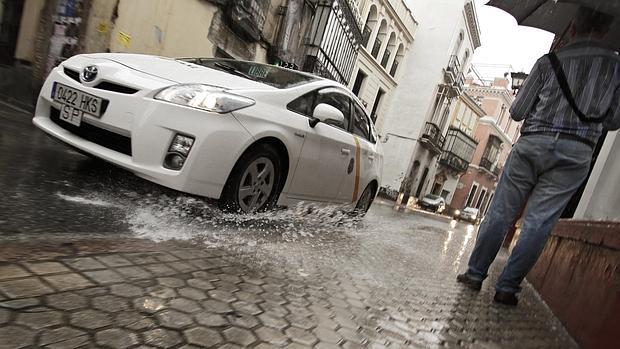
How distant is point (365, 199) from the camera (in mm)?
5719

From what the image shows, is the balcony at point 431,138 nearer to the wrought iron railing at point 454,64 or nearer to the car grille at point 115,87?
the wrought iron railing at point 454,64

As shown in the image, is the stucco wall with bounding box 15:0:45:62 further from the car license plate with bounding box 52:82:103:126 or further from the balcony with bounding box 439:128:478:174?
the balcony with bounding box 439:128:478:174

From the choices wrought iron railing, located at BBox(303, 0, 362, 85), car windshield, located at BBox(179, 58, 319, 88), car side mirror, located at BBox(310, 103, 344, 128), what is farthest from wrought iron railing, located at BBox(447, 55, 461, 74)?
car side mirror, located at BBox(310, 103, 344, 128)

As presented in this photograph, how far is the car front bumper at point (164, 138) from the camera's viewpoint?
2777 millimetres

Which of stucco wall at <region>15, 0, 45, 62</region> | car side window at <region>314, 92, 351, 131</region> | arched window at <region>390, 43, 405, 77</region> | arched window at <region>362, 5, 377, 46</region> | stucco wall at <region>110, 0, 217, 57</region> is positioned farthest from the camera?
arched window at <region>390, 43, 405, 77</region>

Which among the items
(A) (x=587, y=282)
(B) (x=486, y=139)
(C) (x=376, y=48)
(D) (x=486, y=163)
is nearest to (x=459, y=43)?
(C) (x=376, y=48)

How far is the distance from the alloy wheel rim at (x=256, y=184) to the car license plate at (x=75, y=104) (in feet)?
3.68

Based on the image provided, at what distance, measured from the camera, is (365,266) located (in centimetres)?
309

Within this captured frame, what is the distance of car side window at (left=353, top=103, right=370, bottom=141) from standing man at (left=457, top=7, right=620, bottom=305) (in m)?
2.01

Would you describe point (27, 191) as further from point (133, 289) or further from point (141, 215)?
point (133, 289)

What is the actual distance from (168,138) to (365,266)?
1.66 metres

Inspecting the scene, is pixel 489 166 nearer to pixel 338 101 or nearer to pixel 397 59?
pixel 397 59

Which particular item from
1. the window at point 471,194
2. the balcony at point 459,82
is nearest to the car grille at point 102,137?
the balcony at point 459,82

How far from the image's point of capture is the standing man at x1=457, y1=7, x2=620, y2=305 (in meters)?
2.73
